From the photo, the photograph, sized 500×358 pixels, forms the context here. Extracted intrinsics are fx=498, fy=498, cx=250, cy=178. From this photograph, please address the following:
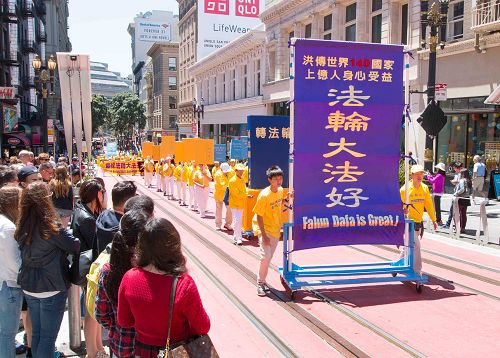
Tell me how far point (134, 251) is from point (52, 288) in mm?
1362

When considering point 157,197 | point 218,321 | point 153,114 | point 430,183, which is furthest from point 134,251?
point 153,114

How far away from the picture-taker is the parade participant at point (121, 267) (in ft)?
10.6

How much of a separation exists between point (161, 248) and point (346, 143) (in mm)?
4964

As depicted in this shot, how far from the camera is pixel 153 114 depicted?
93500 mm

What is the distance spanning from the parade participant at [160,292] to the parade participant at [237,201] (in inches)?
330

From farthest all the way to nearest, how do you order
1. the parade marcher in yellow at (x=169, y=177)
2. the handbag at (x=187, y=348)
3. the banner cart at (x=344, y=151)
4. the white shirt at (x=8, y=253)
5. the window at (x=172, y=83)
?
the window at (x=172, y=83)
the parade marcher in yellow at (x=169, y=177)
the banner cart at (x=344, y=151)
the white shirt at (x=8, y=253)
the handbag at (x=187, y=348)

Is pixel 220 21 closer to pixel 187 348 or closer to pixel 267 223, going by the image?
pixel 267 223

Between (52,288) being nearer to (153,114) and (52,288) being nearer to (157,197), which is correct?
(157,197)

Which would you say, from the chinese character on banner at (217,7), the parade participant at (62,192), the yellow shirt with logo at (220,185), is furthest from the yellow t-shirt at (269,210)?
the chinese character on banner at (217,7)

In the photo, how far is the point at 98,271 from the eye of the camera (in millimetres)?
3826

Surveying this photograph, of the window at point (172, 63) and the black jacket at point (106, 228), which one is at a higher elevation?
the window at point (172, 63)

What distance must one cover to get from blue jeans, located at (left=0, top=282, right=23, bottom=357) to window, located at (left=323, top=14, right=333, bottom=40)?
26754 millimetres

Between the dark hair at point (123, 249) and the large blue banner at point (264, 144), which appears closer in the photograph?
the dark hair at point (123, 249)

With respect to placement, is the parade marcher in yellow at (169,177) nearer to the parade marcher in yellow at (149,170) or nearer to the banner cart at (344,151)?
the parade marcher in yellow at (149,170)
